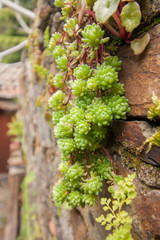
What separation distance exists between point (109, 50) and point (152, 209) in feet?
2.80

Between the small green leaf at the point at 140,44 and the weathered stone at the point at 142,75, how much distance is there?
42mm

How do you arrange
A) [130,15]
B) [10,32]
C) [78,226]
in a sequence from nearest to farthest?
[130,15] < [78,226] < [10,32]

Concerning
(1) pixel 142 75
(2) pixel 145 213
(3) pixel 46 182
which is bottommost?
(3) pixel 46 182

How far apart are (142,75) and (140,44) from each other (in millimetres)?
143

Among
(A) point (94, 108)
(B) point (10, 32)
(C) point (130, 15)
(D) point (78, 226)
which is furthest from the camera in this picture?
(B) point (10, 32)

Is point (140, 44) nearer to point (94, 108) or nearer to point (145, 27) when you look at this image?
point (145, 27)

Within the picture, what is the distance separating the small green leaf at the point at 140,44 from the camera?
2.63 ft

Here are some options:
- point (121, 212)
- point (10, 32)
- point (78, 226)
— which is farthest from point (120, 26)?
point (10, 32)

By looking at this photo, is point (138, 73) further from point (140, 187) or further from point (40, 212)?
point (40, 212)

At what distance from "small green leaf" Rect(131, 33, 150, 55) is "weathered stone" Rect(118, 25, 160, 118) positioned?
0.14ft

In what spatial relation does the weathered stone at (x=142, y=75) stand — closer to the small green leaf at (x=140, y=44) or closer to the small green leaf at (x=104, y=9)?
the small green leaf at (x=140, y=44)

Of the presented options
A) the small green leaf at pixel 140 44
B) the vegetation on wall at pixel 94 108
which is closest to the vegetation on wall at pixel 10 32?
the vegetation on wall at pixel 94 108

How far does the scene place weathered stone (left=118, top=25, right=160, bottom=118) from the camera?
822 millimetres

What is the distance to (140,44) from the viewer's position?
83 cm
